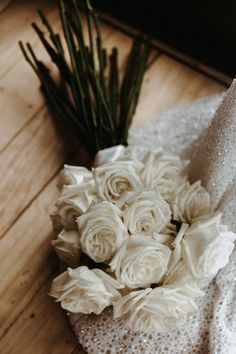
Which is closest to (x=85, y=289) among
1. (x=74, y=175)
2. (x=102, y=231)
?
(x=102, y=231)

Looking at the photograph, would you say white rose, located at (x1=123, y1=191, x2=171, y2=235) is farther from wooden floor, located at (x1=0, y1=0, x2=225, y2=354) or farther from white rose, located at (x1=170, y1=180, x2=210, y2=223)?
wooden floor, located at (x1=0, y1=0, x2=225, y2=354)

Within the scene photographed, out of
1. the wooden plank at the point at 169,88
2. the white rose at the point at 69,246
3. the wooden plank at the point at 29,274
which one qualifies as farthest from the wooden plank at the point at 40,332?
the wooden plank at the point at 169,88

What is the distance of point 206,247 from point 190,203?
3.5 inches

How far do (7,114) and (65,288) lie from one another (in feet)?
1.46

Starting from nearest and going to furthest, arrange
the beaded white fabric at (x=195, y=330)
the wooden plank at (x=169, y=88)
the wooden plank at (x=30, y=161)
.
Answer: the beaded white fabric at (x=195, y=330), the wooden plank at (x=30, y=161), the wooden plank at (x=169, y=88)

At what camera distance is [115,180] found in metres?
0.81

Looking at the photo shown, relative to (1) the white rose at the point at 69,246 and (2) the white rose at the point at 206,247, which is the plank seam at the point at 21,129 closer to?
(1) the white rose at the point at 69,246

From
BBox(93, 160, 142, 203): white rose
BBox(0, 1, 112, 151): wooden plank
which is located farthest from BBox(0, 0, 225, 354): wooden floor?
BBox(93, 160, 142, 203): white rose

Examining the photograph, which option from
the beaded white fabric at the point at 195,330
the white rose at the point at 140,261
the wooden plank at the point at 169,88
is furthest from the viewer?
the wooden plank at the point at 169,88

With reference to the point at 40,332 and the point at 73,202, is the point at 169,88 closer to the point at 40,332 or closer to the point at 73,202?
the point at 73,202

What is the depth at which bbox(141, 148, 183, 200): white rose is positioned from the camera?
822 mm

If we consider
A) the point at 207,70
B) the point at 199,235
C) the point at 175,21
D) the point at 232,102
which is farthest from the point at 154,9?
the point at 199,235

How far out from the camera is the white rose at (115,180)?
0.80 m

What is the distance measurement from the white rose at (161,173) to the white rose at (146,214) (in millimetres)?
58
